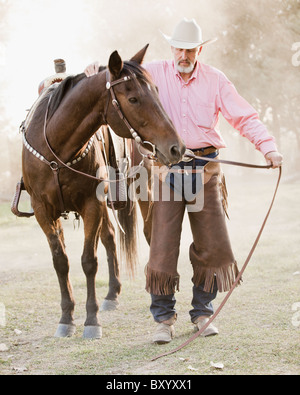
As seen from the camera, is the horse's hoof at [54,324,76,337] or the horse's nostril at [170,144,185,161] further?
the horse's hoof at [54,324,76,337]

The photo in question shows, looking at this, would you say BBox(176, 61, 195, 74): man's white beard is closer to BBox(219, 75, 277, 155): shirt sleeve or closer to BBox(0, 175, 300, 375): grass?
BBox(219, 75, 277, 155): shirt sleeve

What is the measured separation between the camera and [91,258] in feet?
14.8

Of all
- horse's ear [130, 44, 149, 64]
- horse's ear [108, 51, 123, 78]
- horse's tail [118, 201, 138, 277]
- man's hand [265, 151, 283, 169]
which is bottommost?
horse's tail [118, 201, 138, 277]

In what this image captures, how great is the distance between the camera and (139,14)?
21.4 metres

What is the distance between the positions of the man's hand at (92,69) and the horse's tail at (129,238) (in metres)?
1.81

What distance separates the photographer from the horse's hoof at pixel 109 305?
5250mm

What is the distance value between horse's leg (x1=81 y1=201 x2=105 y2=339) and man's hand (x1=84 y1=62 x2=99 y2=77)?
1038mm

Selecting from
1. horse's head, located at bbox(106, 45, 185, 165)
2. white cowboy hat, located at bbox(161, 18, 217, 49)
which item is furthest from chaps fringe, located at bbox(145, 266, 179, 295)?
white cowboy hat, located at bbox(161, 18, 217, 49)

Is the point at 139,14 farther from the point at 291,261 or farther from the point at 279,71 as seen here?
the point at 291,261

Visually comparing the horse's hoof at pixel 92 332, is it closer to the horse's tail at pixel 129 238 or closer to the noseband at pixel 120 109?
the horse's tail at pixel 129 238

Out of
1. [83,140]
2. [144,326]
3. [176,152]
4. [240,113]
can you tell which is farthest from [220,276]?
[83,140]

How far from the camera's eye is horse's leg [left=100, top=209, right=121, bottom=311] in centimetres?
530

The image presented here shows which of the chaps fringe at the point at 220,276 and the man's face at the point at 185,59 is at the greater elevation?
the man's face at the point at 185,59

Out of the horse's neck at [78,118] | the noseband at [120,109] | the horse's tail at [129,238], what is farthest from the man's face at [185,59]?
the horse's tail at [129,238]
